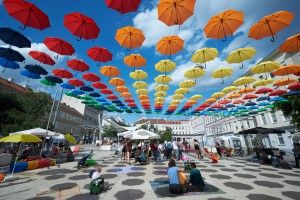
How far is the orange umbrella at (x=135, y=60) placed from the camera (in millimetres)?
11031

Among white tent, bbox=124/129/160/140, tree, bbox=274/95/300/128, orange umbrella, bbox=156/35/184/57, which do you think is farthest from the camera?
white tent, bbox=124/129/160/140

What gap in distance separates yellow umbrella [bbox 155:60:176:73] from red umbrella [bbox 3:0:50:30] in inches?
295

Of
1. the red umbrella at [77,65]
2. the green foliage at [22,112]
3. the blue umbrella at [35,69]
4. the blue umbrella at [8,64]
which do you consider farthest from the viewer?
the green foliage at [22,112]

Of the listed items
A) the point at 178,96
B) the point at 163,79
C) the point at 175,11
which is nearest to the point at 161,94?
the point at 178,96

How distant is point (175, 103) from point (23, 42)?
16093 millimetres

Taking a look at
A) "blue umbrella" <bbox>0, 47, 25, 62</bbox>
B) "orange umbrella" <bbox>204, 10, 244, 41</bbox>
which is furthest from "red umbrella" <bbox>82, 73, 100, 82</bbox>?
"orange umbrella" <bbox>204, 10, 244, 41</bbox>

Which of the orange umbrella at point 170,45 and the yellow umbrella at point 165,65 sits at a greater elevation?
the yellow umbrella at point 165,65

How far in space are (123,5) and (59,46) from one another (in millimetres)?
5065

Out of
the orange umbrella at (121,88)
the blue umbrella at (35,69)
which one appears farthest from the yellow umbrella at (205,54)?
the blue umbrella at (35,69)

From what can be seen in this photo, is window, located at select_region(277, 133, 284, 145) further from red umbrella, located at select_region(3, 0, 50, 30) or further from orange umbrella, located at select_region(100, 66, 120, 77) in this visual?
red umbrella, located at select_region(3, 0, 50, 30)

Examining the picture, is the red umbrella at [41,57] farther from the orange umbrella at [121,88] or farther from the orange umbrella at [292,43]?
the orange umbrella at [292,43]

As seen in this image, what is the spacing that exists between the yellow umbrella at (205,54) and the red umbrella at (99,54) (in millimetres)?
5871

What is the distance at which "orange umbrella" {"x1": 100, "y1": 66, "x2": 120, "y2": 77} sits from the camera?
12.5 meters

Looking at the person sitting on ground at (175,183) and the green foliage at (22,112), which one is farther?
the green foliage at (22,112)
